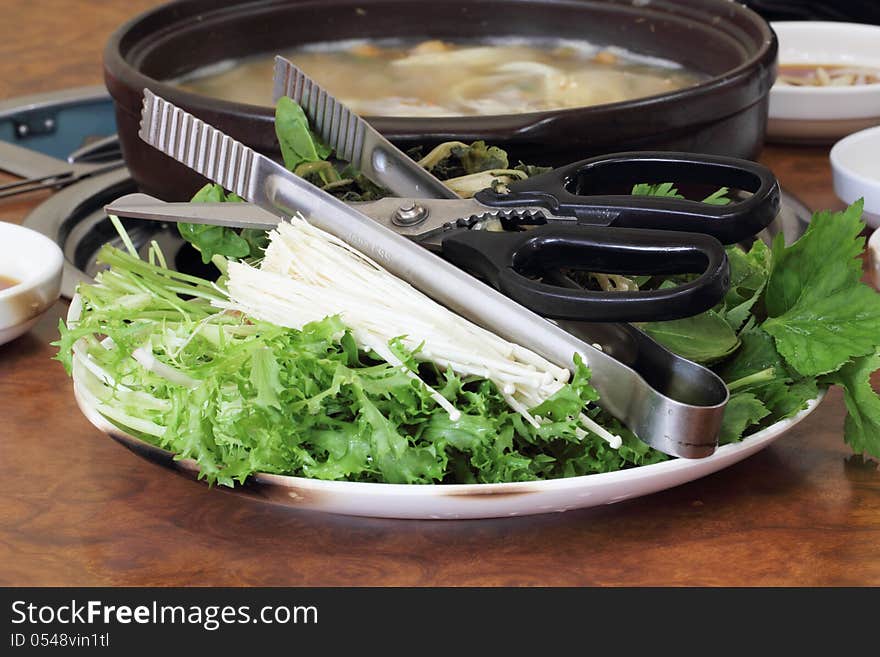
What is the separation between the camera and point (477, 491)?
37.7 inches

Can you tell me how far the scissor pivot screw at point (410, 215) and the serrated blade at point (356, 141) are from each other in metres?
0.09

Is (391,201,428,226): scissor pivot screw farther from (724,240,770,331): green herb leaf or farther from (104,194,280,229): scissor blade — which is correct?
(724,240,770,331): green herb leaf

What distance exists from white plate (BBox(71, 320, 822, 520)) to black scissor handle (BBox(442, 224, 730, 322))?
0.14 metres

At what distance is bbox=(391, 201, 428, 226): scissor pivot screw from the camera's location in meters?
1.11

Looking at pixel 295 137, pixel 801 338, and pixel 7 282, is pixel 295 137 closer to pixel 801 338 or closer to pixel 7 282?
pixel 7 282

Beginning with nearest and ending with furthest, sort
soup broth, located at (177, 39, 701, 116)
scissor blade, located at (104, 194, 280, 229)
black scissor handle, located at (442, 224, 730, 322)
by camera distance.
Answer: black scissor handle, located at (442, 224, 730, 322) < scissor blade, located at (104, 194, 280, 229) < soup broth, located at (177, 39, 701, 116)

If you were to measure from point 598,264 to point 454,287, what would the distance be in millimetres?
130

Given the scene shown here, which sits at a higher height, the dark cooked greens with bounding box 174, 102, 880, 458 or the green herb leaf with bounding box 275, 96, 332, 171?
the green herb leaf with bounding box 275, 96, 332, 171

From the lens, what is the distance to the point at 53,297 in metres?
1.41

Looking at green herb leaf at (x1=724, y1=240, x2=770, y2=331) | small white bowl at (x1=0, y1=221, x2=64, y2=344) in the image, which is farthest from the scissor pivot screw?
small white bowl at (x1=0, y1=221, x2=64, y2=344)

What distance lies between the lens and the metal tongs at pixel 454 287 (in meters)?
0.96

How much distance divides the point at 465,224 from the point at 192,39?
89cm

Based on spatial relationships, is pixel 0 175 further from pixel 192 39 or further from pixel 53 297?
pixel 53 297

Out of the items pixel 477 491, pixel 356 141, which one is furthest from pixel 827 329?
pixel 356 141
